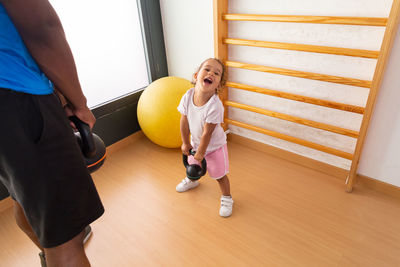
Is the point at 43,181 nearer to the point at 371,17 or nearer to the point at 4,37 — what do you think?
the point at 4,37

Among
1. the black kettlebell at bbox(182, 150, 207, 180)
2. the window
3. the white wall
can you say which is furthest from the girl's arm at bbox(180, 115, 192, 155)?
the window

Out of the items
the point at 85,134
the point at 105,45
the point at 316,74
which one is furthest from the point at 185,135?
the point at 105,45

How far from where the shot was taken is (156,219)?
1706 mm

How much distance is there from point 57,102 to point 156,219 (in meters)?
1.07

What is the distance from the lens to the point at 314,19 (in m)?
1.57

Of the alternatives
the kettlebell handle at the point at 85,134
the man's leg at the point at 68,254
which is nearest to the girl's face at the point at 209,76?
the kettlebell handle at the point at 85,134

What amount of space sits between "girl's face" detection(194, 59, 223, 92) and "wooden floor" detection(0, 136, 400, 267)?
777 millimetres

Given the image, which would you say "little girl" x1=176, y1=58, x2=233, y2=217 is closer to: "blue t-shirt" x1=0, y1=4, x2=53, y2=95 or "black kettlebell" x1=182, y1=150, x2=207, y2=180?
"black kettlebell" x1=182, y1=150, x2=207, y2=180

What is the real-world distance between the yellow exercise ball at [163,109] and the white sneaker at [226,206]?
68 centimetres

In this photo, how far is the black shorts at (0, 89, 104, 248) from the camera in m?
0.77

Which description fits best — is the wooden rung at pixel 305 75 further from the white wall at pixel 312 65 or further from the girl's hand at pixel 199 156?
the girl's hand at pixel 199 156

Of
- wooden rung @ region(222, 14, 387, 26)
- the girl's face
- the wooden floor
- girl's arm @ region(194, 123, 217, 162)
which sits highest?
wooden rung @ region(222, 14, 387, 26)

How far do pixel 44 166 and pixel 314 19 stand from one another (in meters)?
1.51

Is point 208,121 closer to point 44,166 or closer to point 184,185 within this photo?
point 184,185
